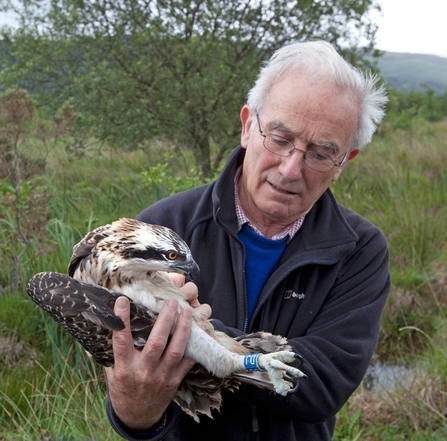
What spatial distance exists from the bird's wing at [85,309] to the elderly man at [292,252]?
0.58 ft

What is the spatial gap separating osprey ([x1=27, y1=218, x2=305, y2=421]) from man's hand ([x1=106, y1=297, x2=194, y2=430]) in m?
0.07

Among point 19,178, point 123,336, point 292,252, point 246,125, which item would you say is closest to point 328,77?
point 246,125

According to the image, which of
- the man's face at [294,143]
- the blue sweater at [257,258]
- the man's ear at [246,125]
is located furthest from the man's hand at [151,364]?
the man's ear at [246,125]

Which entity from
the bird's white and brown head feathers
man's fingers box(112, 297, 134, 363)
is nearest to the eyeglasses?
the bird's white and brown head feathers

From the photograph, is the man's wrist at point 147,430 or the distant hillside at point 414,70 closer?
the man's wrist at point 147,430

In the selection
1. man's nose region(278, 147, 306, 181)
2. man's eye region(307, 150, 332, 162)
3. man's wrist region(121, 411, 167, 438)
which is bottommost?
man's wrist region(121, 411, 167, 438)

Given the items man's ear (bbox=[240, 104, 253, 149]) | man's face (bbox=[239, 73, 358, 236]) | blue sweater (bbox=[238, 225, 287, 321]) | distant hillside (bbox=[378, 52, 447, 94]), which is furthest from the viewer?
distant hillside (bbox=[378, 52, 447, 94])

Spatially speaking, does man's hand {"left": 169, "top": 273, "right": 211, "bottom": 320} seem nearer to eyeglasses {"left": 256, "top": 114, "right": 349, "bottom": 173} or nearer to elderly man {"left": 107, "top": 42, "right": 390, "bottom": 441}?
elderly man {"left": 107, "top": 42, "right": 390, "bottom": 441}

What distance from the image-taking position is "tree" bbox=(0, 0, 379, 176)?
8.31 metres

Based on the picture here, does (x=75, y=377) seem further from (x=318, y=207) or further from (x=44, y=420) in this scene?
(x=318, y=207)

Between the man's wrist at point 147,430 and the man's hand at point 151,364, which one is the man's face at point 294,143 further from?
the man's wrist at point 147,430

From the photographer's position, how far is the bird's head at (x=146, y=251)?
2.34m

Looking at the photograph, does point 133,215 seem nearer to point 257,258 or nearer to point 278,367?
point 257,258

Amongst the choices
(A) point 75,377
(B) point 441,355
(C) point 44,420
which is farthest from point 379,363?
(C) point 44,420
